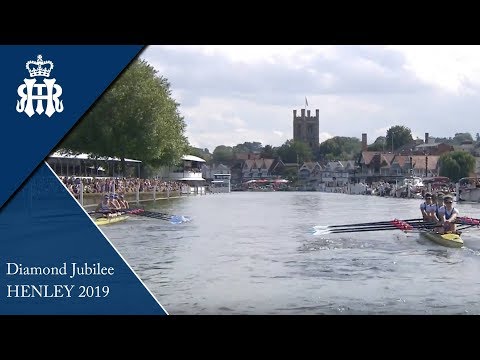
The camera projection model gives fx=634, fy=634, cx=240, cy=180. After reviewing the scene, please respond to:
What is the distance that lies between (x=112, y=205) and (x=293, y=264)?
3.03 meters

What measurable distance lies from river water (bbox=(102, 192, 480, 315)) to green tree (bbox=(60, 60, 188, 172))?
1240 millimetres

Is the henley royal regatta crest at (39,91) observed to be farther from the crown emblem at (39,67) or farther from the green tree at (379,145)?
the green tree at (379,145)

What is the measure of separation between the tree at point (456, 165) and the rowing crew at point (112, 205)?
5.23 metres

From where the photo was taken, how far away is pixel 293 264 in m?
8.84

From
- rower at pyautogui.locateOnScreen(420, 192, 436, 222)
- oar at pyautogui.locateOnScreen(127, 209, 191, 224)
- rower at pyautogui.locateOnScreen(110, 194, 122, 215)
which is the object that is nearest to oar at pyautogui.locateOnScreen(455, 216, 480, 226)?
rower at pyautogui.locateOnScreen(420, 192, 436, 222)

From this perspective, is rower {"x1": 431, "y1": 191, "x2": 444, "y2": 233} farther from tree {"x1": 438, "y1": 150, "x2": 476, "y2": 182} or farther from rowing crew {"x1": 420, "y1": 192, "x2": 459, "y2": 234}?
tree {"x1": 438, "y1": 150, "x2": 476, "y2": 182}

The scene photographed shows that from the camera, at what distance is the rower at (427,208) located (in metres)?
13.3

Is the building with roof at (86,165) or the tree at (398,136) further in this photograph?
the tree at (398,136)

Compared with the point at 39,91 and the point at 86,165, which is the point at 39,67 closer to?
the point at 39,91

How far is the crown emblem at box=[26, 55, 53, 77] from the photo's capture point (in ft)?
22.1

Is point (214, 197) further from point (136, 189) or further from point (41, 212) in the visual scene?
point (41, 212)

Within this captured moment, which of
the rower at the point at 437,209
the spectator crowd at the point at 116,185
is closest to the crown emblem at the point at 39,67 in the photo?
the spectator crowd at the point at 116,185

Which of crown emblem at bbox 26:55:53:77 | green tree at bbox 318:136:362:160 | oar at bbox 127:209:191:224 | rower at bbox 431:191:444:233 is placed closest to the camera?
crown emblem at bbox 26:55:53:77
